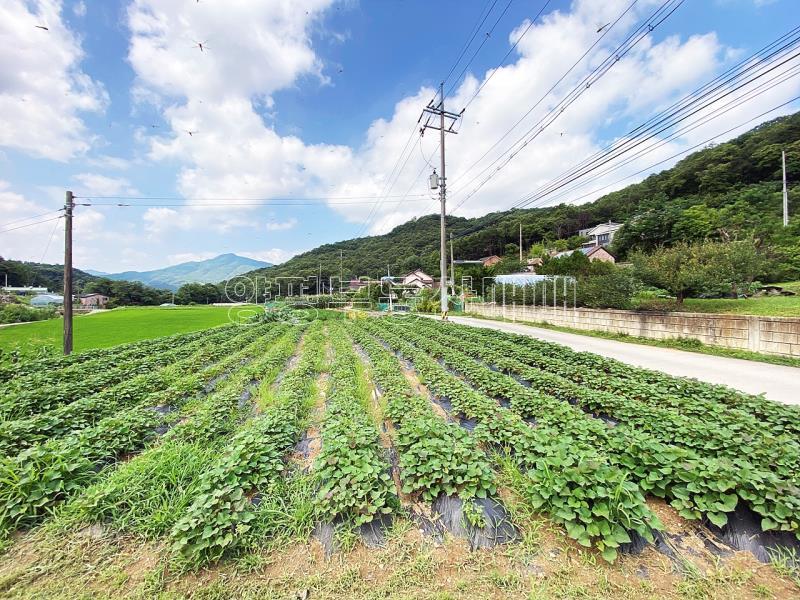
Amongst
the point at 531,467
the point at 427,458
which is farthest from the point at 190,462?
the point at 531,467

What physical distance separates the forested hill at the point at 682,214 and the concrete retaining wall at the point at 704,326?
7216 mm

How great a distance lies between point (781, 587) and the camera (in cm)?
201

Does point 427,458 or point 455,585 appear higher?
point 427,458

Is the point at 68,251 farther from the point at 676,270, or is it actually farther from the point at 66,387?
the point at 676,270

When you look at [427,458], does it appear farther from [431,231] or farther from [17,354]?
[431,231]

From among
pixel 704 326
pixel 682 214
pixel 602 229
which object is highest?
pixel 602 229

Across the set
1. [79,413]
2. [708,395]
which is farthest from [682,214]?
[79,413]

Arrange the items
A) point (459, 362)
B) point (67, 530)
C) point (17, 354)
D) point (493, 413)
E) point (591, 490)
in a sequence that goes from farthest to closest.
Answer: point (17, 354)
point (459, 362)
point (493, 413)
point (67, 530)
point (591, 490)

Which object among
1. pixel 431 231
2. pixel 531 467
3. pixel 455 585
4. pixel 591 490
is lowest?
pixel 455 585

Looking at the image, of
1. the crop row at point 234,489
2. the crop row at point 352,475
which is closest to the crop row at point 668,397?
the crop row at point 352,475

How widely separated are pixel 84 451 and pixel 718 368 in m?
12.1

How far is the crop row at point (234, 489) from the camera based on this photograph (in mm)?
2205

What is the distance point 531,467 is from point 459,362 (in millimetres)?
4532

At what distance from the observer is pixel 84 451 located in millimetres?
3223
